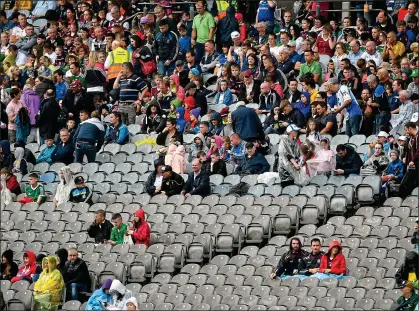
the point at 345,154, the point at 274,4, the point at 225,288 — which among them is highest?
the point at 274,4

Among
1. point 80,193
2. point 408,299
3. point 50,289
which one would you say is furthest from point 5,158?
point 408,299

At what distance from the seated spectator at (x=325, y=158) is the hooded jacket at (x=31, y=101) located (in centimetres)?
620

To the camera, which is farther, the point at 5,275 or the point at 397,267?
the point at 5,275

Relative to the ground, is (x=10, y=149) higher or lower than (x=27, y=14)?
lower

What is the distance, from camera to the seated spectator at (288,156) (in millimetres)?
24656

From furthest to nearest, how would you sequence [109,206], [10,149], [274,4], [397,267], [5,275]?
[274,4]
[10,149]
[109,206]
[5,275]
[397,267]

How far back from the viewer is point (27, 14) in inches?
1339

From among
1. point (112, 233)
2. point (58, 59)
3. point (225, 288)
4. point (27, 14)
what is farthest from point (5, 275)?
point (27, 14)

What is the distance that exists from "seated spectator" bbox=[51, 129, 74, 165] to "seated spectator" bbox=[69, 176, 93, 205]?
1.48 meters

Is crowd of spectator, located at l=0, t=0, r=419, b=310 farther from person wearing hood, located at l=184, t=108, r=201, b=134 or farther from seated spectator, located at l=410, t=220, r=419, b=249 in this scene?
seated spectator, located at l=410, t=220, r=419, b=249

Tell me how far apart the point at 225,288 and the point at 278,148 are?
3693 millimetres

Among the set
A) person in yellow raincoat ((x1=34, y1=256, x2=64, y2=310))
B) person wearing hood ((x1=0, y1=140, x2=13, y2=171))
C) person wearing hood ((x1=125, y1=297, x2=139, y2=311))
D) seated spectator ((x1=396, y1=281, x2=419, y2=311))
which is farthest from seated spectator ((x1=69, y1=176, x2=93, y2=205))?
seated spectator ((x1=396, y1=281, x2=419, y2=311))

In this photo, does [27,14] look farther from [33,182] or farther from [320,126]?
[320,126]

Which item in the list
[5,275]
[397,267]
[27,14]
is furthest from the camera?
[27,14]
